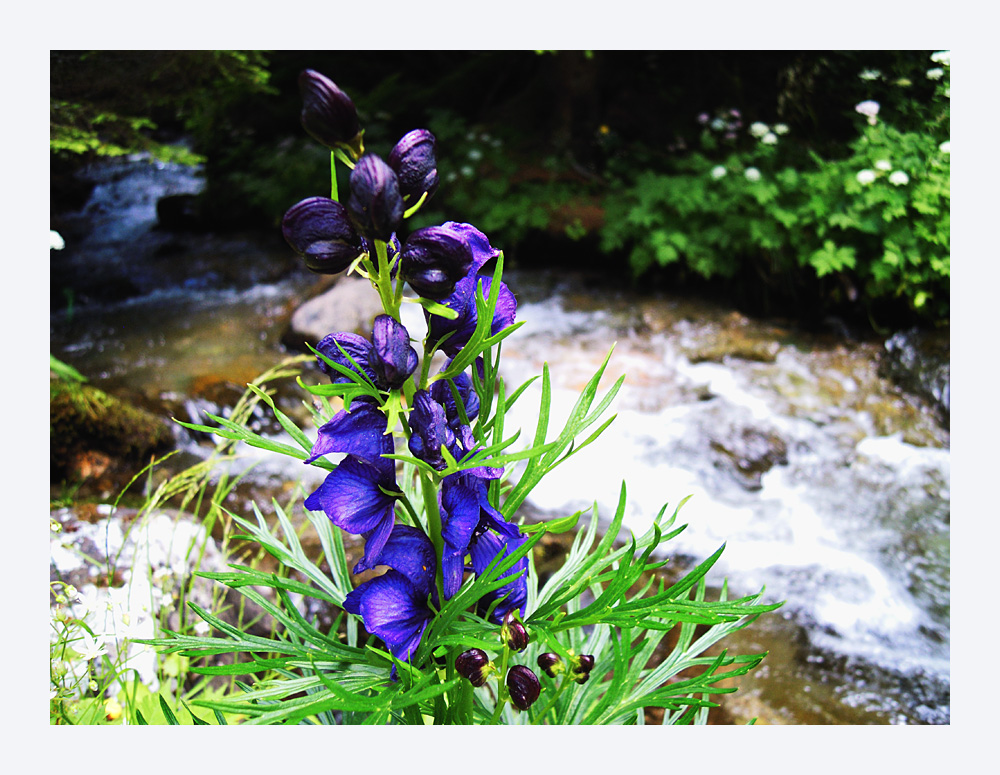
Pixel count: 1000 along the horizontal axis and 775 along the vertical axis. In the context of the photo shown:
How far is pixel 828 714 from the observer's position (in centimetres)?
206

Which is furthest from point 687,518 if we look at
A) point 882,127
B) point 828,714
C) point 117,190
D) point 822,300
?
point 117,190

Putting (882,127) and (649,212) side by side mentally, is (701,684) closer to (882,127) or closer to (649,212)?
(649,212)

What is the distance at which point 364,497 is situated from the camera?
0.66 m

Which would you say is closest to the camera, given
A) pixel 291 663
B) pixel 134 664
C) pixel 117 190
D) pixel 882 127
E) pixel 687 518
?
pixel 291 663

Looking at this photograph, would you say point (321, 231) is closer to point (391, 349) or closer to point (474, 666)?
point (391, 349)

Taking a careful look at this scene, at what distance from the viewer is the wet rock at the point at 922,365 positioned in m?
3.57

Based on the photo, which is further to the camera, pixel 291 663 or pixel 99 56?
pixel 99 56

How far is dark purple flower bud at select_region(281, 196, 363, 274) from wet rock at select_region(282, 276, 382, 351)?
10.5 ft

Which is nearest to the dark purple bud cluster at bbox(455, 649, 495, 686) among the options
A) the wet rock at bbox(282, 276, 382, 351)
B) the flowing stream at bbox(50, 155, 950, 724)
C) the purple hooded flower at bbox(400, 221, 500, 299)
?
the purple hooded flower at bbox(400, 221, 500, 299)

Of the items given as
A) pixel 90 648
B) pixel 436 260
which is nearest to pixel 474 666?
pixel 436 260

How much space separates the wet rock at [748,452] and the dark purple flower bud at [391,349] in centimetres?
274

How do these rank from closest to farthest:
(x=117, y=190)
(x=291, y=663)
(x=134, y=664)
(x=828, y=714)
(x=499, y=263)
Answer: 1. (x=499, y=263)
2. (x=291, y=663)
3. (x=134, y=664)
4. (x=828, y=714)
5. (x=117, y=190)

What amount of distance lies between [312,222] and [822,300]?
4366 mm

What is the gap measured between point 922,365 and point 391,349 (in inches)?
156
